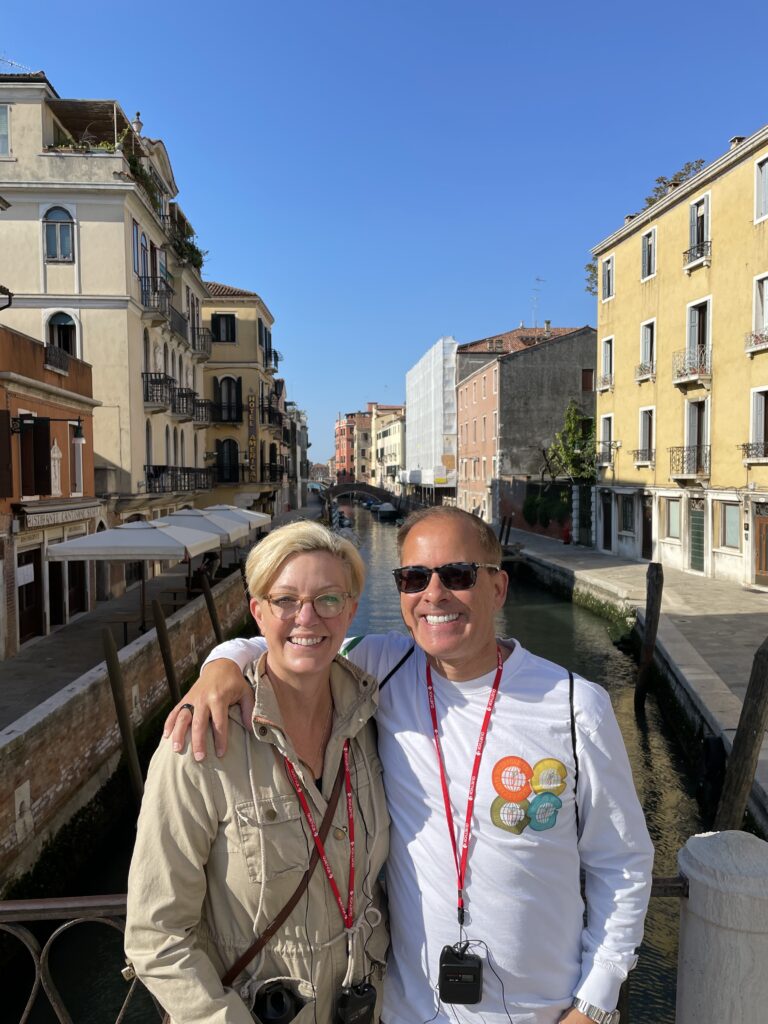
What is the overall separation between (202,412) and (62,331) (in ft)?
28.3

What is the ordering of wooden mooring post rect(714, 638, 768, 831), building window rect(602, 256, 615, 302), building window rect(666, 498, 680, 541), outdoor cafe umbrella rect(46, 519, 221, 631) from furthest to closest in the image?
building window rect(602, 256, 615, 302) < building window rect(666, 498, 680, 541) < outdoor cafe umbrella rect(46, 519, 221, 631) < wooden mooring post rect(714, 638, 768, 831)

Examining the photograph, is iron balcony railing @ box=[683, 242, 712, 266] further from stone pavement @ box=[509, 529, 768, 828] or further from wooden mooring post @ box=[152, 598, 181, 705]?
wooden mooring post @ box=[152, 598, 181, 705]

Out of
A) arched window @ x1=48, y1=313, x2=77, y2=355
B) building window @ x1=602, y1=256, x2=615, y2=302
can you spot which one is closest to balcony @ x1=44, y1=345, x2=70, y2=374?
arched window @ x1=48, y1=313, x2=77, y2=355

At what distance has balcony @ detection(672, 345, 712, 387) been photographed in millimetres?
19797

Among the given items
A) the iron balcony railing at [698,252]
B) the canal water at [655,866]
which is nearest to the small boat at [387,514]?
the iron balcony railing at [698,252]

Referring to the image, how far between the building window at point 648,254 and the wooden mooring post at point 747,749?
19.3 metres

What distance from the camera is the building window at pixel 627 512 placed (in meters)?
24.9

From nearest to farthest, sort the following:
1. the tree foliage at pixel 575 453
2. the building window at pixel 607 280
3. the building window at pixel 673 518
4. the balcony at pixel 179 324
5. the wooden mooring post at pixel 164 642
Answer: the wooden mooring post at pixel 164 642 → the balcony at pixel 179 324 → the building window at pixel 673 518 → the building window at pixel 607 280 → the tree foliage at pixel 575 453

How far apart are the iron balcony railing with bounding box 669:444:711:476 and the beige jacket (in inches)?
790

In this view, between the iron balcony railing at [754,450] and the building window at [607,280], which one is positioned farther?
the building window at [607,280]

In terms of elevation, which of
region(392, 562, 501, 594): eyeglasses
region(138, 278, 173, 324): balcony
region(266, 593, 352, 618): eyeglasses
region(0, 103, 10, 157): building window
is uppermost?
region(0, 103, 10, 157): building window

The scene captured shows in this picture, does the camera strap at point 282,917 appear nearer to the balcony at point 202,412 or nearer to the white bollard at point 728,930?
the white bollard at point 728,930

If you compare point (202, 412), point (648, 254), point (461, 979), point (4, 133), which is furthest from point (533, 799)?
point (202, 412)

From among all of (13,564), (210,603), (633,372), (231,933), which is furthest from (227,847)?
(633,372)
